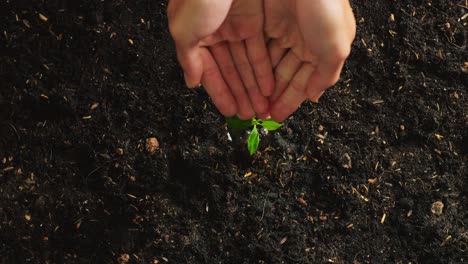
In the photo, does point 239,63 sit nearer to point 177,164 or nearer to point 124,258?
point 177,164

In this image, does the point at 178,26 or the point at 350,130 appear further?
the point at 350,130

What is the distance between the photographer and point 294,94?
1421 millimetres

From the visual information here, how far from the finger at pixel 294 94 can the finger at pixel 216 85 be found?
126 millimetres

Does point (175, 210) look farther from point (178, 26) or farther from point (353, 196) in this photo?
point (178, 26)

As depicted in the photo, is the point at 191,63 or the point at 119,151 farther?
the point at 119,151

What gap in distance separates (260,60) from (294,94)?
13cm

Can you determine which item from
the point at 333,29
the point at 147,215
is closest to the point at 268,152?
the point at 147,215

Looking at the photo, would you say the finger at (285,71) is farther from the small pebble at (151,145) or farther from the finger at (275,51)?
the small pebble at (151,145)

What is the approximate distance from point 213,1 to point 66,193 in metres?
0.88

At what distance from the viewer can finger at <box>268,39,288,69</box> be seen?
1.44 meters

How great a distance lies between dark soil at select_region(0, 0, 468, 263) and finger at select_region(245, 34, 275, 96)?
1.19 feet

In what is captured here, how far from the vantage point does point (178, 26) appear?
118 centimetres

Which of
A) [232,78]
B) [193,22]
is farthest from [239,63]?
[193,22]

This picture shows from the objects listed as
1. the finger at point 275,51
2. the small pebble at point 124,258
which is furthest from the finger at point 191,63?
the small pebble at point 124,258
